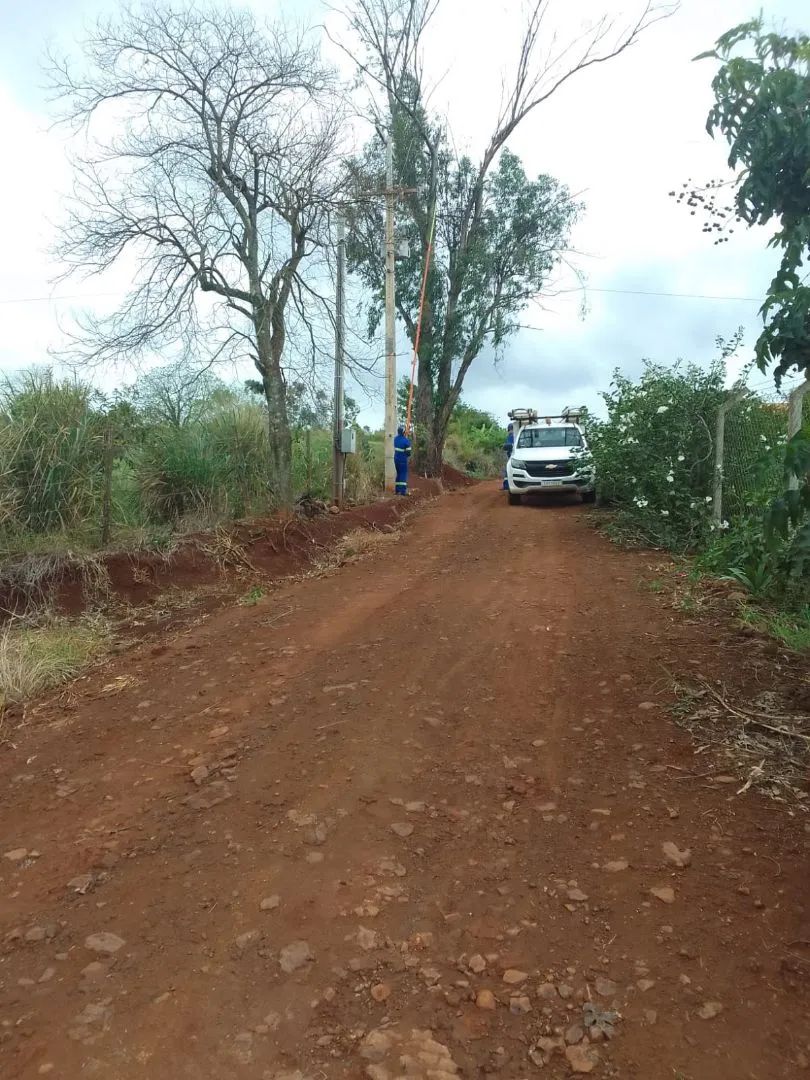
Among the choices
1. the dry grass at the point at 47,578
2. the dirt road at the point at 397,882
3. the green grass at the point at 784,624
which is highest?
the dry grass at the point at 47,578

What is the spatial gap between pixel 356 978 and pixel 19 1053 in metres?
1.08

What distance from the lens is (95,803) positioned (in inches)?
156

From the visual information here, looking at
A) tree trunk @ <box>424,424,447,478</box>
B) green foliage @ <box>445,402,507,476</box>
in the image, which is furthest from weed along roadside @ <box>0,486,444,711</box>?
green foliage @ <box>445,402,507,476</box>

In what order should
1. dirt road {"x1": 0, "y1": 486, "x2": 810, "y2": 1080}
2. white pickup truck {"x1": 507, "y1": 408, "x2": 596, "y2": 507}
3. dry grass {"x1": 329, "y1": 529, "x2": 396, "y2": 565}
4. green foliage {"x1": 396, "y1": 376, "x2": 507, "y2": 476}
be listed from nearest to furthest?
dirt road {"x1": 0, "y1": 486, "x2": 810, "y2": 1080} < dry grass {"x1": 329, "y1": 529, "x2": 396, "y2": 565} < white pickup truck {"x1": 507, "y1": 408, "x2": 596, "y2": 507} < green foliage {"x1": 396, "y1": 376, "x2": 507, "y2": 476}

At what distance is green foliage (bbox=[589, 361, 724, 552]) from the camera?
32.8 feet

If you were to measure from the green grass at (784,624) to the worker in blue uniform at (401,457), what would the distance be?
11116 millimetres

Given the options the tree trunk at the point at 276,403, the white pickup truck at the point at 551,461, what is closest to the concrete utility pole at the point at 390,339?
the white pickup truck at the point at 551,461

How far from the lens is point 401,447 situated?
1670cm

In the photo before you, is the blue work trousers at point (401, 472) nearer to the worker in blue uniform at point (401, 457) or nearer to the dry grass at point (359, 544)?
the worker in blue uniform at point (401, 457)

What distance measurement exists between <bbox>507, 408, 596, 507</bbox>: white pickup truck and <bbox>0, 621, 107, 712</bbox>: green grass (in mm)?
9937

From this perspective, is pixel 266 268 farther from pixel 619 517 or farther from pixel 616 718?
pixel 616 718

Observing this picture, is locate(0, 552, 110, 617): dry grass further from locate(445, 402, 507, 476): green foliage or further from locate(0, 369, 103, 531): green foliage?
locate(445, 402, 507, 476): green foliage

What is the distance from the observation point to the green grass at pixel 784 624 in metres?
5.31

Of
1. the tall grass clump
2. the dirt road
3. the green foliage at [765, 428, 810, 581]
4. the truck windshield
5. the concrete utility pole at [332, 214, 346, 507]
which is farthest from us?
the truck windshield
